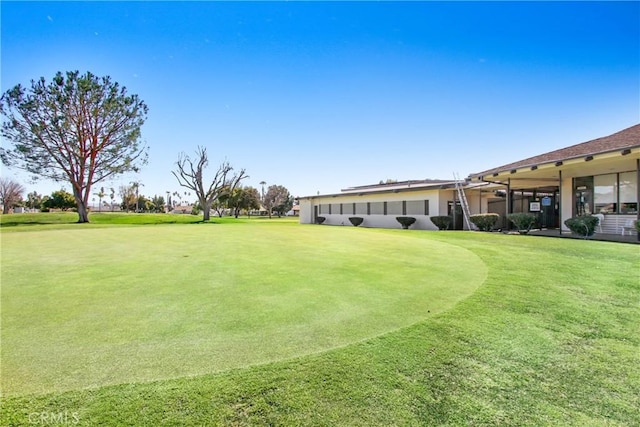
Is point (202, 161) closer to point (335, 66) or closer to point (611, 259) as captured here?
point (335, 66)

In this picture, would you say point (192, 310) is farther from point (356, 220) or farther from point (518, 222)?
point (356, 220)

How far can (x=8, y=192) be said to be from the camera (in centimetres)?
5494

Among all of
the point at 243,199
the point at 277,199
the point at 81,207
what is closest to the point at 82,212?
the point at 81,207

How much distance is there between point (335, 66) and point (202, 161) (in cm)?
3094

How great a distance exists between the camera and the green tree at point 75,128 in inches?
1014

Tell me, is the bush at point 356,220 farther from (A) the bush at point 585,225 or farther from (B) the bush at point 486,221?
(A) the bush at point 585,225

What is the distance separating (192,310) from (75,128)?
32.0 m

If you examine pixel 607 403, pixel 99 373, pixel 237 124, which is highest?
pixel 237 124

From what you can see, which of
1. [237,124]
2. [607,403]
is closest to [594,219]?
[607,403]

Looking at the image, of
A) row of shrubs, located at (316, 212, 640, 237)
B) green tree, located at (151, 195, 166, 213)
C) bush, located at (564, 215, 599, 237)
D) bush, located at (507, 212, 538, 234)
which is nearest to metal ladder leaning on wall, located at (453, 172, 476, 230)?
row of shrubs, located at (316, 212, 640, 237)

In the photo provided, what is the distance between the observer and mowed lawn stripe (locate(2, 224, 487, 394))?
245 centimetres

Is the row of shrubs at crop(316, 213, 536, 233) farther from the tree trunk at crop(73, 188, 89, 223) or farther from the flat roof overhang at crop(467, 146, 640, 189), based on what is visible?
the tree trunk at crop(73, 188, 89, 223)

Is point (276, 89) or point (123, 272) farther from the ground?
point (276, 89)

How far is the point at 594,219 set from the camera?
1212 cm
